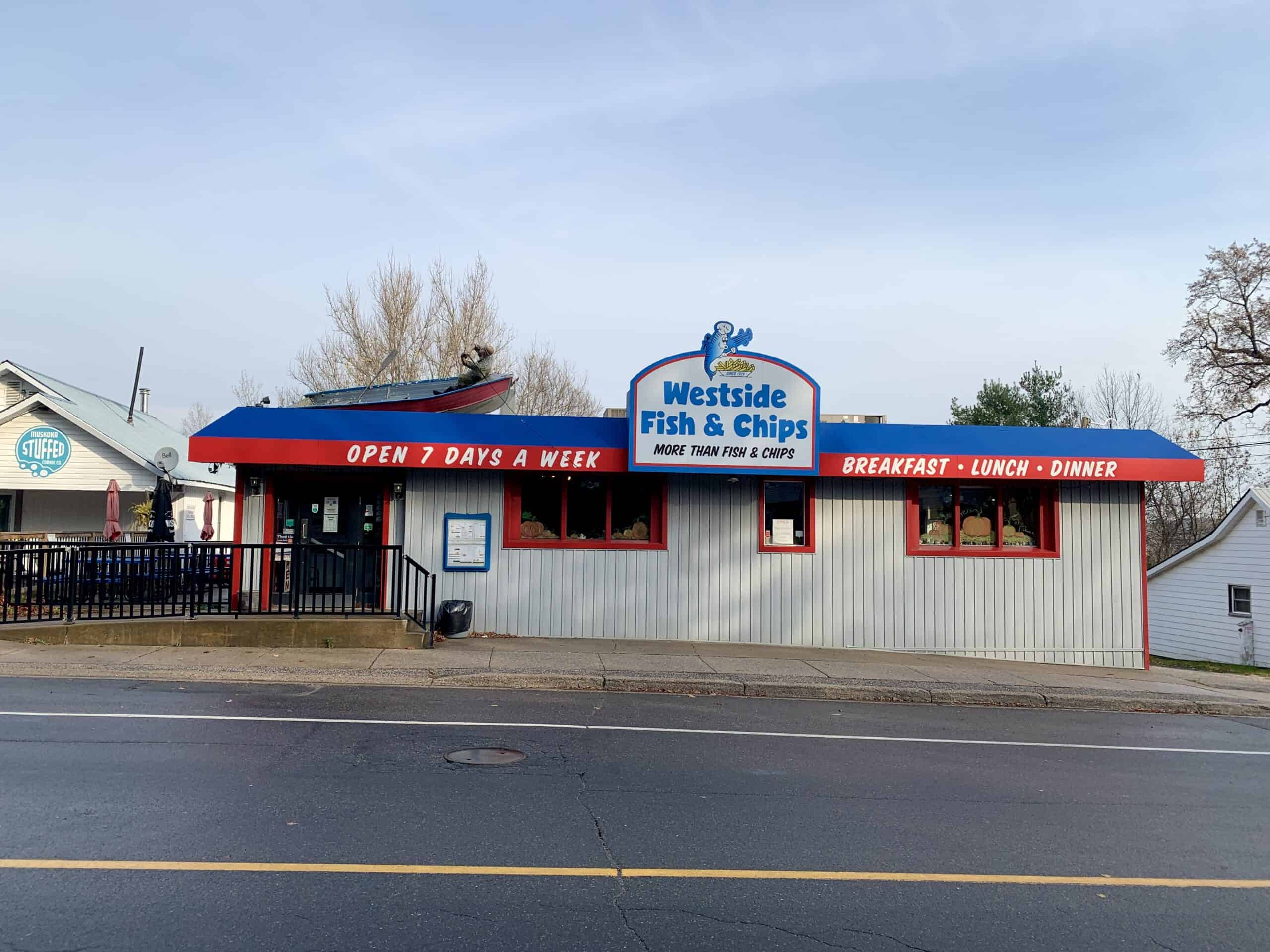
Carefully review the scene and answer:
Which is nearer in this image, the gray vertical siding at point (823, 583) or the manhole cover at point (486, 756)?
the manhole cover at point (486, 756)

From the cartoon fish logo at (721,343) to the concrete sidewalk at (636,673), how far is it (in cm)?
454

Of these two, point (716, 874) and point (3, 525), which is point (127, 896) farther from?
point (3, 525)

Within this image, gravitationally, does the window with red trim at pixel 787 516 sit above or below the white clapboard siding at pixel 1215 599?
above

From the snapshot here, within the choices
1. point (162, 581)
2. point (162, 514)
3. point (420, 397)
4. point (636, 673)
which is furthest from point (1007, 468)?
point (162, 514)

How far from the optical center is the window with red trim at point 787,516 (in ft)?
51.8

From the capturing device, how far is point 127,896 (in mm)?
4574

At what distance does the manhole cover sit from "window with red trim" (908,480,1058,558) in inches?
393

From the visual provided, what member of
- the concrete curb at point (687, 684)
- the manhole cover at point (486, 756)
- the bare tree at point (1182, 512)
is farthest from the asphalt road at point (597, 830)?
the bare tree at point (1182, 512)

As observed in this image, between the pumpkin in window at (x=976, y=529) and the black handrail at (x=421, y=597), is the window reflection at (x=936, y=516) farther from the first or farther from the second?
the black handrail at (x=421, y=597)

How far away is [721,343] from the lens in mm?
14969

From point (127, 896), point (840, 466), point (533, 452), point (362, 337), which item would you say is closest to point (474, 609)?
point (533, 452)

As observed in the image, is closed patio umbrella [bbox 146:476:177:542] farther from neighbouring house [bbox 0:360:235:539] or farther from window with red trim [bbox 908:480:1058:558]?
window with red trim [bbox 908:480:1058:558]

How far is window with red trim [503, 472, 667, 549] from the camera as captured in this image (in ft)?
50.8

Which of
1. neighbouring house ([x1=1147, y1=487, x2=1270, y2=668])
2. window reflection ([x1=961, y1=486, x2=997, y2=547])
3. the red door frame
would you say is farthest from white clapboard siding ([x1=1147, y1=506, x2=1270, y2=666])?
window reflection ([x1=961, y1=486, x2=997, y2=547])
